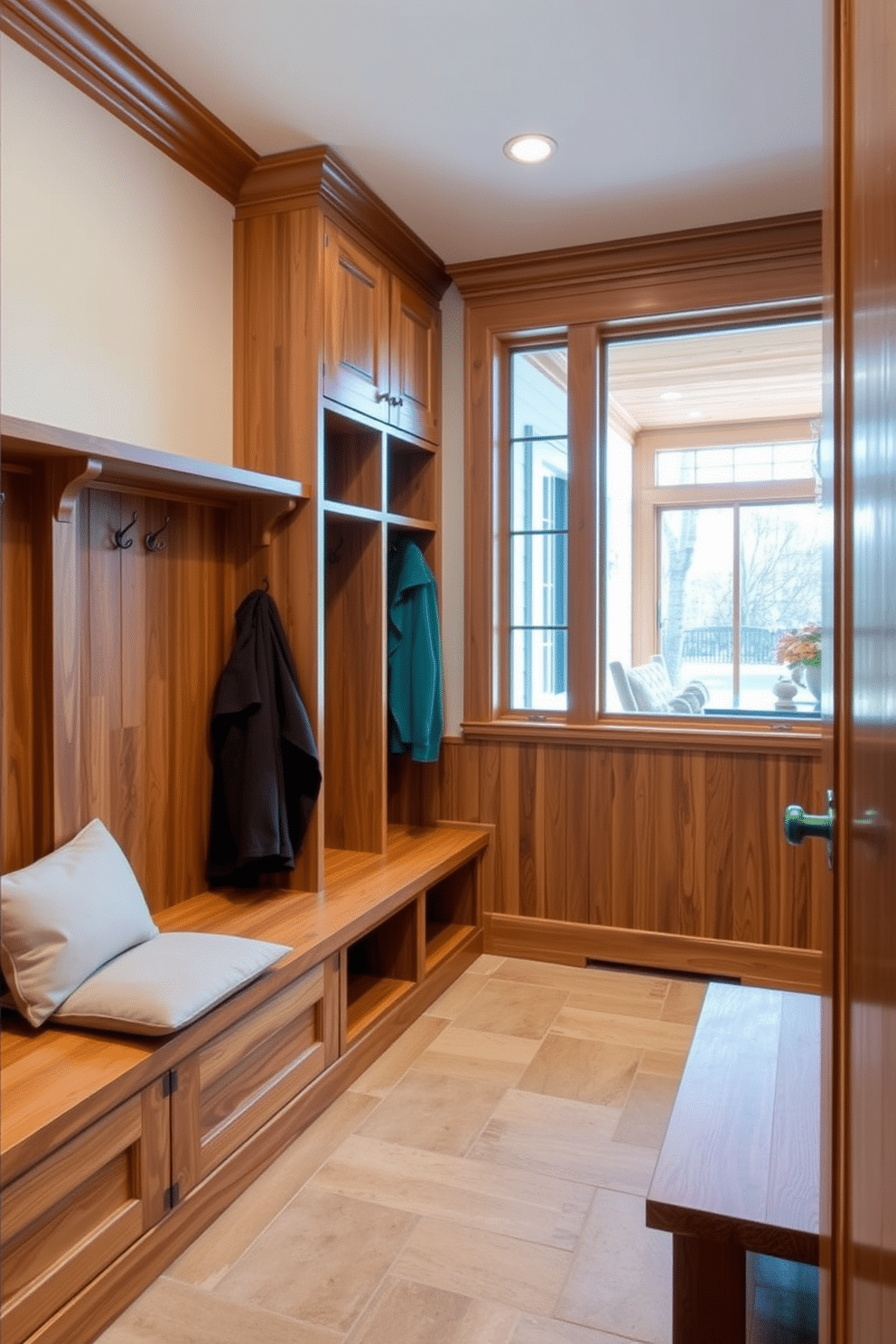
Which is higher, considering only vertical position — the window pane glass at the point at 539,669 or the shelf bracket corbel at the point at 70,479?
the shelf bracket corbel at the point at 70,479

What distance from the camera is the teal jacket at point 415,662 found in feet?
11.8

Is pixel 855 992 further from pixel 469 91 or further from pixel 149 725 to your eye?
pixel 469 91

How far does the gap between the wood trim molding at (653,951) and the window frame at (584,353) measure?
73 cm

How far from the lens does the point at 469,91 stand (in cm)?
255

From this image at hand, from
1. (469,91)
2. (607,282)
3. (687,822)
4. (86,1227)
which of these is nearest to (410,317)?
(607,282)

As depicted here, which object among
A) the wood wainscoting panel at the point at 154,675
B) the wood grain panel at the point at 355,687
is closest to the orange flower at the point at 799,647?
the wood grain panel at the point at 355,687

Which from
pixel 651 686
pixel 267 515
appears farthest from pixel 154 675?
pixel 651 686

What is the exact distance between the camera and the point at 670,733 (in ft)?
11.4

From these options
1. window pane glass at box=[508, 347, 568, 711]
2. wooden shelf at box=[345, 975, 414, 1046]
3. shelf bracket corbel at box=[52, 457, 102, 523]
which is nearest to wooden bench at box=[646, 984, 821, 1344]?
wooden shelf at box=[345, 975, 414, 1046]

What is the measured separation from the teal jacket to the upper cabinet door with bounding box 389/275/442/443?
485mm

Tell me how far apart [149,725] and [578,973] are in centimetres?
187

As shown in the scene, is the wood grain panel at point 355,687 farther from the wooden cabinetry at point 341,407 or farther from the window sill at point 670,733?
the window sill at point 670,733

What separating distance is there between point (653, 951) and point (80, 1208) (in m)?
2.33

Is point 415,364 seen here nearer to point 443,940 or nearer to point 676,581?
point 676,581
